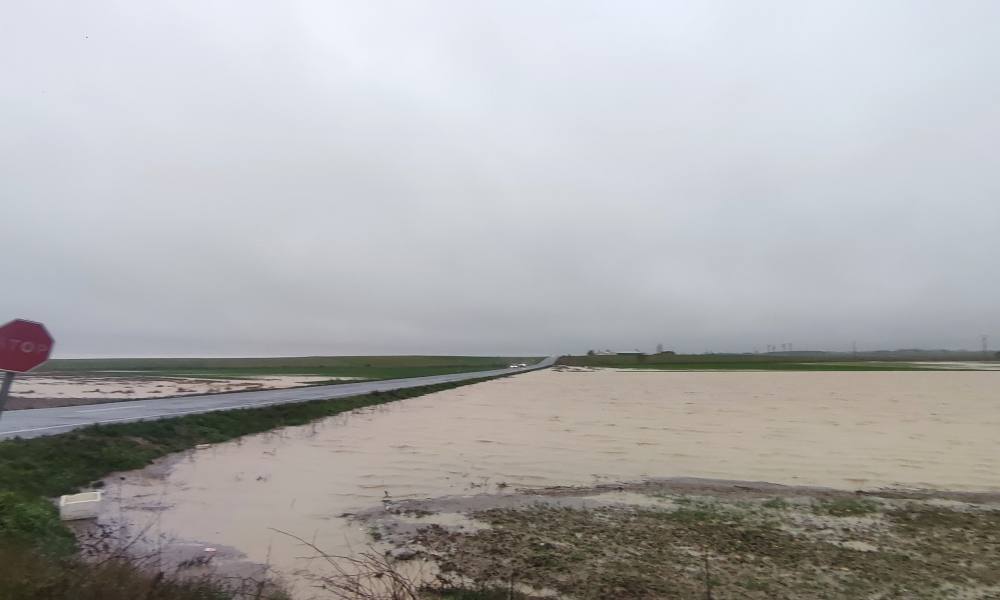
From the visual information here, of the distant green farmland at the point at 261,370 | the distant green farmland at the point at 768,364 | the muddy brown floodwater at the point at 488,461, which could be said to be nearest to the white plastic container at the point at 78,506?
the muddy brown floodwater at the point at 488,461

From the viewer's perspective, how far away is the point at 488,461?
1555 centimetres

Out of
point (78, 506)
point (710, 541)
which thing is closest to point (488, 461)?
point (710, 541)

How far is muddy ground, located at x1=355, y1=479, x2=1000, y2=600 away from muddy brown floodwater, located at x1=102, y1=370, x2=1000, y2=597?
1199 millimetres

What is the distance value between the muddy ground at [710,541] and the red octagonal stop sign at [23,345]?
4.53 meters

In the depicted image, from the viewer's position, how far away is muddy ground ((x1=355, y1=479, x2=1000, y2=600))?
6.52 meters

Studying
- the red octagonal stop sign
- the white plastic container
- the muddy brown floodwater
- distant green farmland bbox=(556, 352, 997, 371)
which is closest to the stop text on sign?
the red octagonal stop sign

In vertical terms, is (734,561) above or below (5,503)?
below

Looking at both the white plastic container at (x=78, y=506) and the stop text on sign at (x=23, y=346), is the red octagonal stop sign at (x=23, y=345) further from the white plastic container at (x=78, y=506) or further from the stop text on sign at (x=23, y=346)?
the white plastic container at (x=78, y=506)

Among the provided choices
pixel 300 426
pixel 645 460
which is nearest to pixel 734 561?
pixel 645 460

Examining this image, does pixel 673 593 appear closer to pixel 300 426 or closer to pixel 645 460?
pixel 645 460

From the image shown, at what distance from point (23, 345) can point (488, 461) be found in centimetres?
1156

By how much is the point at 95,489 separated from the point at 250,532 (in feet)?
14.3

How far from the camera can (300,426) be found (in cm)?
2255

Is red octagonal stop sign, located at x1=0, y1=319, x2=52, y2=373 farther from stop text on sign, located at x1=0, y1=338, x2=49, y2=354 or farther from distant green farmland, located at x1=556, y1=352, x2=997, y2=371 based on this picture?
distant green farmland, located at x1=556, y1=352, x2=997, y2=371
